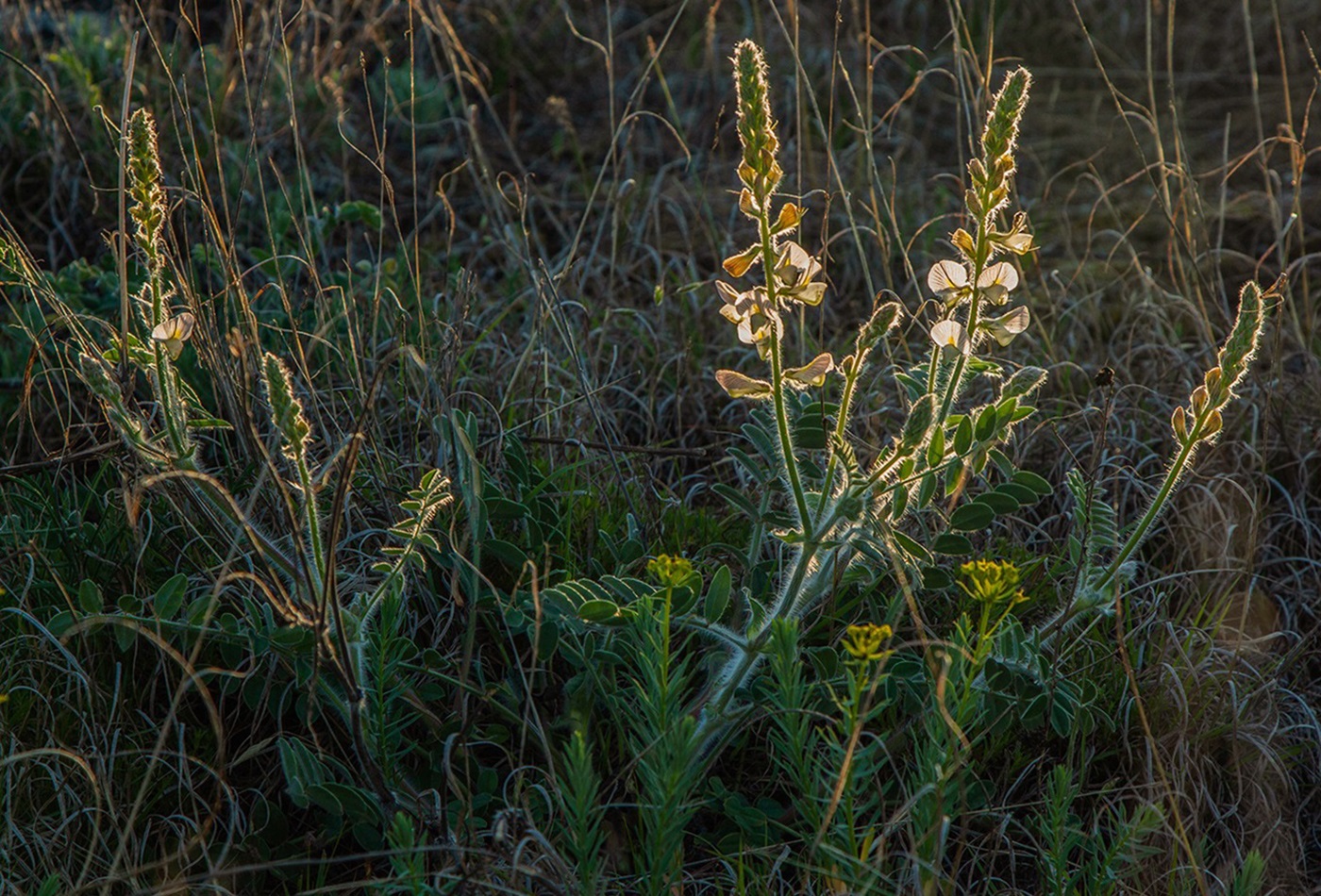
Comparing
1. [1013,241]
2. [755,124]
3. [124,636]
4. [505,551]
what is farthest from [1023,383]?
[124,636]

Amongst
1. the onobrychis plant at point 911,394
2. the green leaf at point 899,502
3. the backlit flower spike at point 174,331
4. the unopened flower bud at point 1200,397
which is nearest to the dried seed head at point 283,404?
the backlit flower spike at point 174,331

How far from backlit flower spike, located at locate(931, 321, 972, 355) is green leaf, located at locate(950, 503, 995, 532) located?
302 mm

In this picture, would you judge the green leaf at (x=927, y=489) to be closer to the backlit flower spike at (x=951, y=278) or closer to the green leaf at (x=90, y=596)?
the backlit flower spike at (x=951, y=278)

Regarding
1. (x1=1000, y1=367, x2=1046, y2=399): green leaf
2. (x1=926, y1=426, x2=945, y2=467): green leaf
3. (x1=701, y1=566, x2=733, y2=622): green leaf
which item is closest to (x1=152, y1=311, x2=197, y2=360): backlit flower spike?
(x1=701, y1=566, x2=733, y2=622): green leaf

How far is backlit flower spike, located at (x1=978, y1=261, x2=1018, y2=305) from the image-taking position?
1.59 meters

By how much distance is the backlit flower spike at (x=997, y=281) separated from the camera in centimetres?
159

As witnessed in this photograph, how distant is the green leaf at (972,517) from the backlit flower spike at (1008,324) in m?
0.30

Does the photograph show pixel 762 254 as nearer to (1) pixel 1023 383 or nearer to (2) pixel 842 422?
(2) pixel 842 422

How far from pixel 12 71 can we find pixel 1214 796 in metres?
3.61

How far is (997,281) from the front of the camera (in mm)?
1601

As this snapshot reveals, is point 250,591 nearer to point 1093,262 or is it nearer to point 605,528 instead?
point 605,528

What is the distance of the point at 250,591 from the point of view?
6.55 ft

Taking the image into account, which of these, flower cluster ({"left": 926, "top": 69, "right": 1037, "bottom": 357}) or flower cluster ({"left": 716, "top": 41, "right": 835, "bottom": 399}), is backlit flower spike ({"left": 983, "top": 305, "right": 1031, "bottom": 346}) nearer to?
flower cluster ({"left": 926, "top": 69, "right": 1037, "bottom": 357})

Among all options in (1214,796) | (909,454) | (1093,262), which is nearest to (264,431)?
(909,454)
